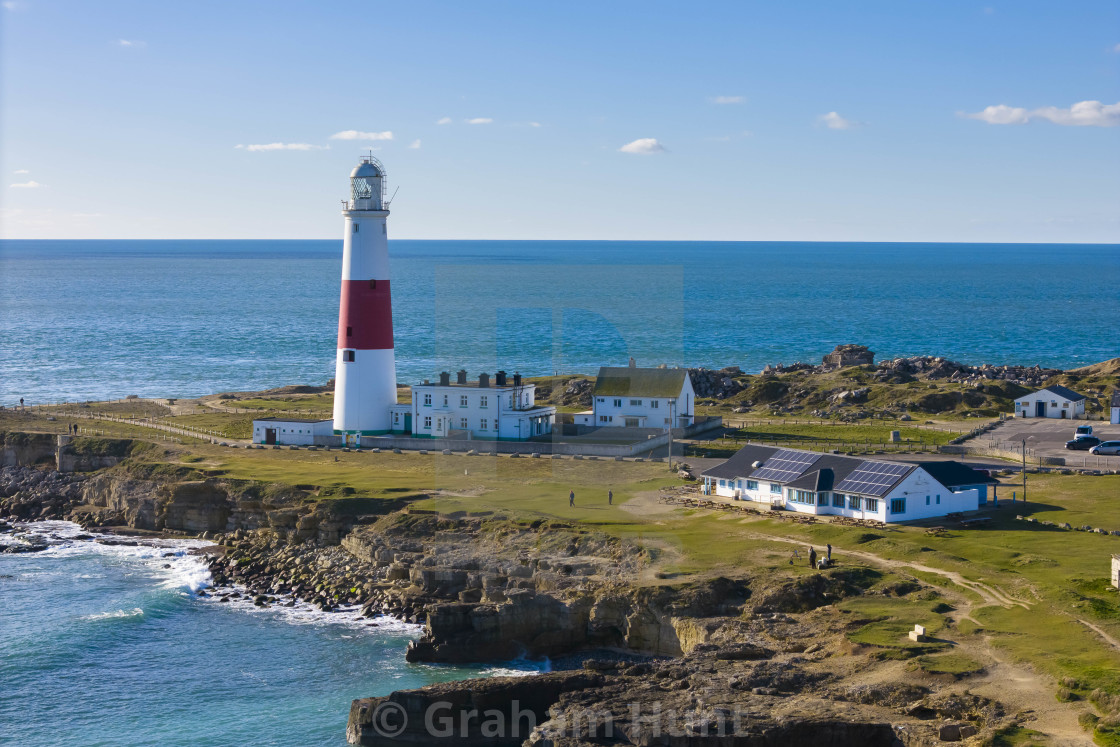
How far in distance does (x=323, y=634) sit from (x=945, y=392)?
5406 centimetres

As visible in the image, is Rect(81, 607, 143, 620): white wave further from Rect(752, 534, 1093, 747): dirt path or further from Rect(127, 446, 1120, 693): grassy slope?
Rect(752, 534, 1093, 747): dirt path

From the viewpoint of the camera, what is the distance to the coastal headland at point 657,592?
3184cm

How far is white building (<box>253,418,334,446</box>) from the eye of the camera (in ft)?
235

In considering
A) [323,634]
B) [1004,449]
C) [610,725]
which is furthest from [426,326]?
[610,725]

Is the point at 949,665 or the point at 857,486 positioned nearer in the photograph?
the point at 949,665

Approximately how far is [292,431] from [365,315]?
935 centimetres

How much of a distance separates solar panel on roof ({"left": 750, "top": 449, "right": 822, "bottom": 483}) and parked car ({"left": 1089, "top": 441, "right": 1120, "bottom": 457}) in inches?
766

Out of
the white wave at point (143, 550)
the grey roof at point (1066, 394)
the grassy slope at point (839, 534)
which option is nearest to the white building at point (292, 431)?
the grassy slope at point (839, 534)

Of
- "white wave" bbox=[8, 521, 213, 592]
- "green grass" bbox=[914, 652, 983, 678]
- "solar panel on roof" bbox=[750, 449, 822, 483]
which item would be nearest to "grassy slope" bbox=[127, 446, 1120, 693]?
"green grass" bbox=[914, 652, 983, 678]

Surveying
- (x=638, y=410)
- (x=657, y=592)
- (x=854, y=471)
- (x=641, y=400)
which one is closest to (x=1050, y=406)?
(x=641, y=400)

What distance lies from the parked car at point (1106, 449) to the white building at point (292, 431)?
43.8m

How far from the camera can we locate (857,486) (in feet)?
166

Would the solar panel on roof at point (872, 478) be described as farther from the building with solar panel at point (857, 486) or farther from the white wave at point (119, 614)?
the white wave at point (119, 614)

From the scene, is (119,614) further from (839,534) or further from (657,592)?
(839,534)
